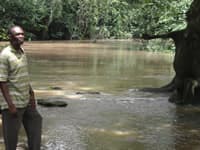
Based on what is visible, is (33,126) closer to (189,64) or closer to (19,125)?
(19,125)

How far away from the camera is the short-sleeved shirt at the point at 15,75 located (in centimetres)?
580

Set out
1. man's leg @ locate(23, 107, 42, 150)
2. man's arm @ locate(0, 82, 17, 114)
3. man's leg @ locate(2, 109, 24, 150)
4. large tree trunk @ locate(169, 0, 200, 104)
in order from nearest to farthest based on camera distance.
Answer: man's arm @ locate(0, 82, 17, 114)
man's leg @ locate(2, 109, 24, 150)
man's leg @ locate(23, 107, 42, 150)
large tree trunk @ locate(169, 0, 200, 104)

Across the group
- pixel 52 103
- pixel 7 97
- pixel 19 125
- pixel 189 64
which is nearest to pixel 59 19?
pixel 189 64

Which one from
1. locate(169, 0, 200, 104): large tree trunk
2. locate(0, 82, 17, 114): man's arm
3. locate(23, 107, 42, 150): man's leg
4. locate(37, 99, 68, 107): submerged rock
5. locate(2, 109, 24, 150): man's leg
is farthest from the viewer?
locate(169, 0, 200, 104): large tree trunk

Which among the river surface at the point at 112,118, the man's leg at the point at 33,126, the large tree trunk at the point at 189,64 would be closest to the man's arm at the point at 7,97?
the man's leg at the point at 33,126

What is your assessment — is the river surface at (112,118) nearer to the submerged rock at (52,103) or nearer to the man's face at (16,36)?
the submerged rock at (52,103)

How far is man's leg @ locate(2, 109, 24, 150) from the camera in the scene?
591cm

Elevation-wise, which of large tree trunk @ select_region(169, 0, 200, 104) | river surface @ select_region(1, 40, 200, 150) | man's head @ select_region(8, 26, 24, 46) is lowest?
river surface @ select_region(1, 40, 200, 150)

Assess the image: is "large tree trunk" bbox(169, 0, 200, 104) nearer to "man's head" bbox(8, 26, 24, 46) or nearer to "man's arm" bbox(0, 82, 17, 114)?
"man's head" bbox(8, 26, 24, 46)

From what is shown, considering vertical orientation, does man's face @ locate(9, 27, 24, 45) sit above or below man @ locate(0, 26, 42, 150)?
above

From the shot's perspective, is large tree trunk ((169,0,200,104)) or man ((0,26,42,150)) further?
large tree trunk ((169,0,200,104))

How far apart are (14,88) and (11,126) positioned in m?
0.50

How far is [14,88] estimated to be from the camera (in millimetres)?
5863

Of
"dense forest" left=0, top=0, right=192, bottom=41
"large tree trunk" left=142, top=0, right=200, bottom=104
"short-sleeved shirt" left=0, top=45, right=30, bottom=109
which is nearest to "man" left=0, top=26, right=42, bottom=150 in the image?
"short-sleeved shirt" left=0, top=45, right=30, bottom=109
